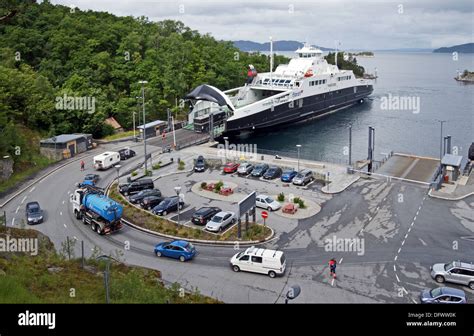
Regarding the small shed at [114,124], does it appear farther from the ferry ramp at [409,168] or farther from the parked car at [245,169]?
the ferry ramp at [409,168]

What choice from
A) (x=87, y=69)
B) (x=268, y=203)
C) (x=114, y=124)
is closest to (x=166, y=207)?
(x=268, y=203)

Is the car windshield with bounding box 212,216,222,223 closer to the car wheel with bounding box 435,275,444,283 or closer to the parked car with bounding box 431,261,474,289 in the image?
the parked car with bounding box 431,261,474,289

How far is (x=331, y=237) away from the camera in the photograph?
2908 centimetres

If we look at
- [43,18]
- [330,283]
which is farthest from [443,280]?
[43,18]

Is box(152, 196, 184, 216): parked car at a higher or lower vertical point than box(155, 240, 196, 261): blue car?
higher

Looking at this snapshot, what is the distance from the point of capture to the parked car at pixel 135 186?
36844 mm

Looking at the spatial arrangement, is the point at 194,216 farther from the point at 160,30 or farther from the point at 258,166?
the point at 160,30

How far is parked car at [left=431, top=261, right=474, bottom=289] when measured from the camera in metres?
22.7

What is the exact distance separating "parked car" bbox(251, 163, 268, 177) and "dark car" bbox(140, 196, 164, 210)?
10.2m

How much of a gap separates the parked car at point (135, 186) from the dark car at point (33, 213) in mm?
6469

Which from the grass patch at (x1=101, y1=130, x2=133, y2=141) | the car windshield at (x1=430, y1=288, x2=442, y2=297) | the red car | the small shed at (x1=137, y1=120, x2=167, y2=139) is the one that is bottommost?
the car windshield at (x1=430, y1=288, x2=442, y2=297)

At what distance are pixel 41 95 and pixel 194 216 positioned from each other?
3093cm
